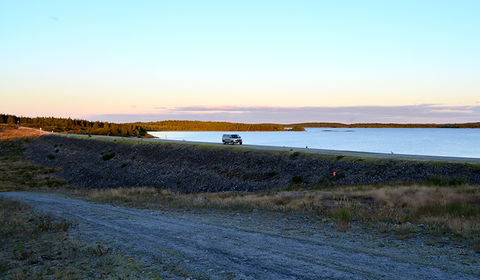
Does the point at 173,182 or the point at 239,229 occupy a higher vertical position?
the point at 239,229

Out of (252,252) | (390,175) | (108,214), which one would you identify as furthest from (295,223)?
(390,175)

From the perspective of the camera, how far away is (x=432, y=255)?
874cm

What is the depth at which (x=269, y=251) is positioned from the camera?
30.1 feet

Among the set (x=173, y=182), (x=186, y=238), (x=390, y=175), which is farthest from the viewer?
(x=173, y=182)

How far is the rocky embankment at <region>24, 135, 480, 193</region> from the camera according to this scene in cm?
3017

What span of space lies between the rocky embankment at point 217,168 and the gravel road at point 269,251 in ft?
67.5

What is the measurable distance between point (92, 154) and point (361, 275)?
6891 centimetres

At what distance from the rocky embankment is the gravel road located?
67.5 feet

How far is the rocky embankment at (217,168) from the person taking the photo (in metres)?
30.2

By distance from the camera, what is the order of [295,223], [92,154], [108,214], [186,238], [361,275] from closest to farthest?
[361,275], [186,238], [295,223], [108,214], [92,154]

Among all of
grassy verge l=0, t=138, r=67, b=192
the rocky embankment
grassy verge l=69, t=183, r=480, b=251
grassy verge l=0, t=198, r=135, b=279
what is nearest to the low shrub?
the rocky embankment

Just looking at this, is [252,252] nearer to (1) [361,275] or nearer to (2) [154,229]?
(1) [361,275]

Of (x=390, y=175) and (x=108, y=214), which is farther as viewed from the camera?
(x=390, y=175)

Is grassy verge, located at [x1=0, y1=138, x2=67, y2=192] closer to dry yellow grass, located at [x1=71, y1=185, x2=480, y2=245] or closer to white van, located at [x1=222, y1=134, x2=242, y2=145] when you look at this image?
white van, located at [x1=222, y1=134, x2=242, y2=145]
